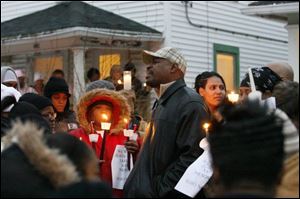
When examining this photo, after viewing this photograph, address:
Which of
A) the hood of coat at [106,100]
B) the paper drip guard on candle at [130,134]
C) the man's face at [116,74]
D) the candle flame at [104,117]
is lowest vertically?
the paper drip guard on candle at [130,134]

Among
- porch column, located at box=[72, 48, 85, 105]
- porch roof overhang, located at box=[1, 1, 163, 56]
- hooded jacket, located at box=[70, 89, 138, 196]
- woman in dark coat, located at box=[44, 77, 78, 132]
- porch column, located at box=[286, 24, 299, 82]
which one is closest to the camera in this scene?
hooded jacket, located at box=[70, 89, 138, 196]

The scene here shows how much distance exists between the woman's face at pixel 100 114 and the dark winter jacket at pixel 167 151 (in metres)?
1.10

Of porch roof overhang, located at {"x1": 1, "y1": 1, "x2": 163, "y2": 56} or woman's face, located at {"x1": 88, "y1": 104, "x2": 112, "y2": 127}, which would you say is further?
porch roof overhang, located at {"x1": 1, "y1": 1, "x2": 163, "y2": 56}

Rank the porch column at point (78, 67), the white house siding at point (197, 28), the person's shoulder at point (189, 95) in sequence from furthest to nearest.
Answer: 1. the white house siding at point (197, 28)
2. the porch column at point (78, 67)
3. the person's shoulder at point (189, 95)

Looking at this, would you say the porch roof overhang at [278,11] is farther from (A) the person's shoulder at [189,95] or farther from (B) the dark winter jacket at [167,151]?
(B) the dark winter jacket at [167,151]

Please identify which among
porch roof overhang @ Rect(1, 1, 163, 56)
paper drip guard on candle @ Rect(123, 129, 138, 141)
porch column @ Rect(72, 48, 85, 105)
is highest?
porch roof overhang @ Rect(1, 1, 163, 56)

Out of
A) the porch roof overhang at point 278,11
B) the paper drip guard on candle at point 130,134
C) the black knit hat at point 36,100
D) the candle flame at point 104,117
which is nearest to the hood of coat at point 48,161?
the black knit hat at point 36,100

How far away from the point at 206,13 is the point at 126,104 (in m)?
11.4

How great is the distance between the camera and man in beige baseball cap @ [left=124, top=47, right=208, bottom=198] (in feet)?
13.7

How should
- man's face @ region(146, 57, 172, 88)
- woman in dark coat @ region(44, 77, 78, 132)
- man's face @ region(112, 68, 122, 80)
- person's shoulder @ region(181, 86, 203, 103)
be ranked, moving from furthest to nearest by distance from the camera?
man's face @ region(112, 68, 122, 80)
woman in dark coat @ region(44, 77, 78, 132)
man's face @ region(146, 57, 172, 88)
person's shoulder @ region(181, 86, 203, 103)

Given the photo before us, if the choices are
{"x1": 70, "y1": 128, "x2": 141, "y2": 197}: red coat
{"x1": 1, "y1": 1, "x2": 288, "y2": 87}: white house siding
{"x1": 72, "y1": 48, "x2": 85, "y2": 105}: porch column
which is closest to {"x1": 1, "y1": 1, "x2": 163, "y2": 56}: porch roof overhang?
{"x1": 72, "y1": 48, "x2": 85, "y2": 105}: porch column

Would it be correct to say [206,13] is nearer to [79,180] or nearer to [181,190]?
[181,190]

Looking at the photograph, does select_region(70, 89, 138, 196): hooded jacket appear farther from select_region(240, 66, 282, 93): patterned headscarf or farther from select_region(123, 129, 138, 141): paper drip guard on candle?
select_region(240, 66, 282, 93): patterned headscarf

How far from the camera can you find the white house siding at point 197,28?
1530 cm
